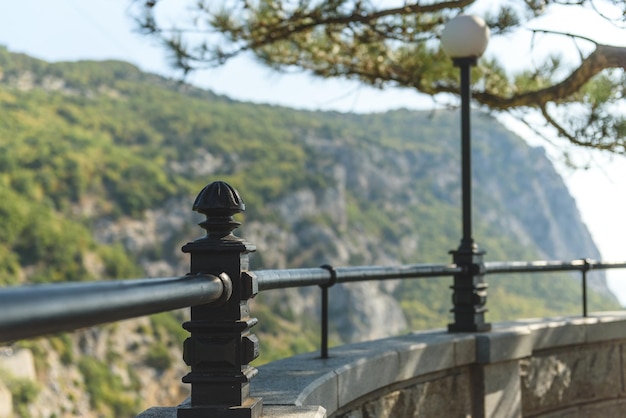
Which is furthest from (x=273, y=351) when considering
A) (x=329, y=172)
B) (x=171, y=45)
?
(x=171, y=45)

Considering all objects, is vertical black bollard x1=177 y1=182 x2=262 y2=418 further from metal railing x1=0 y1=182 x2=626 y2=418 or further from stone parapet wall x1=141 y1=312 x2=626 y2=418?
stone parapet wall x1=141 y1=312 x2=626 y2=418

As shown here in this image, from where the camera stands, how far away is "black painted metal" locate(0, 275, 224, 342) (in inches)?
38.6

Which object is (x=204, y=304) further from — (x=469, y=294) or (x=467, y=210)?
(x=467, y=210)

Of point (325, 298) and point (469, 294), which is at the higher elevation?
point (325, 298)

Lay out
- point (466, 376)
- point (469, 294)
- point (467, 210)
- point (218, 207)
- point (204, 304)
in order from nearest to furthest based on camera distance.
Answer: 1. point (204, 304)
2. point (218, 207)
3. point (466, 376)
4. point (469, 294)
5. point (467, 210)

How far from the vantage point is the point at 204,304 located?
1970 mm

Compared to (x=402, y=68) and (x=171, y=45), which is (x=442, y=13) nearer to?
(x=402, y=68)

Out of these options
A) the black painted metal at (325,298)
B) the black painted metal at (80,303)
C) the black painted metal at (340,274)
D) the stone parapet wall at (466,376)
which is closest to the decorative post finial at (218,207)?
the black painted metal at (340,274)

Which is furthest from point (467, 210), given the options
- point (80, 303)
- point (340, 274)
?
point (80, 303)

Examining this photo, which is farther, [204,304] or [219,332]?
[219,332]

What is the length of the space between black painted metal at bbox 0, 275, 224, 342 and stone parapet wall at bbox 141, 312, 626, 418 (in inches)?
35.0

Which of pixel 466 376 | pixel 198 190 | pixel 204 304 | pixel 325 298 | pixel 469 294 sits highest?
pixel 198 190

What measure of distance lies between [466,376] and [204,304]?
9.42 ft

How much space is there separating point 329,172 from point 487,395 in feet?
297
